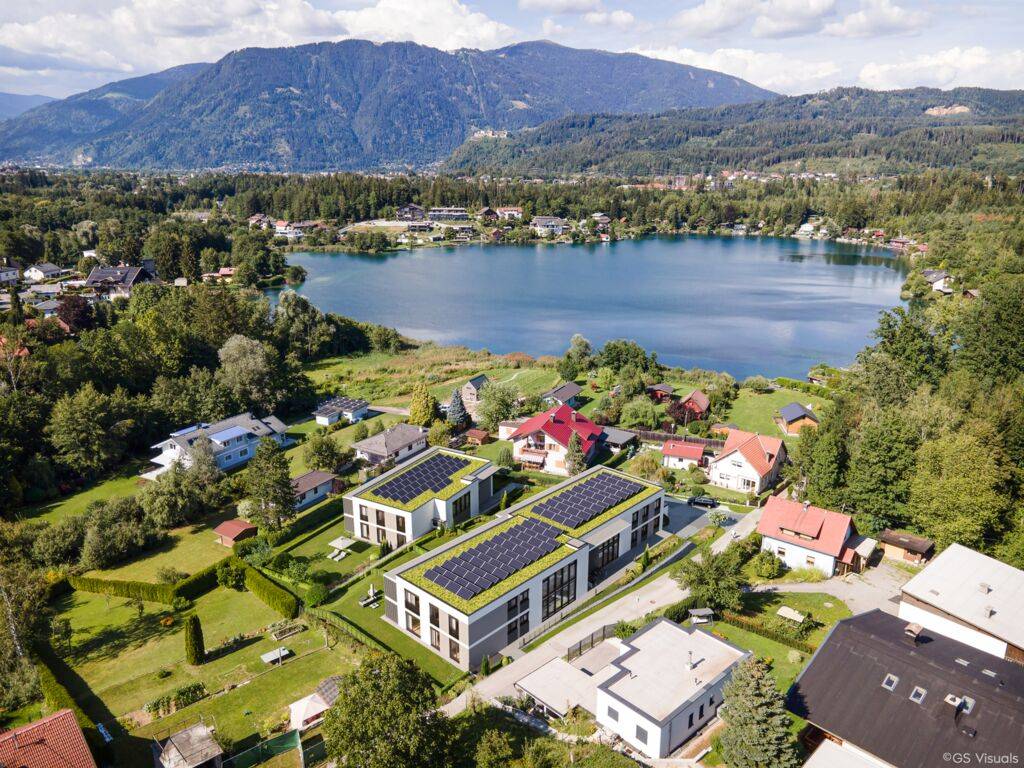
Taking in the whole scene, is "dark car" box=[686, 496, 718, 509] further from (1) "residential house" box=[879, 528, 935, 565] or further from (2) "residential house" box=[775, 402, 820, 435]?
(2) "residential house" box=[775, 402, 820, 435]

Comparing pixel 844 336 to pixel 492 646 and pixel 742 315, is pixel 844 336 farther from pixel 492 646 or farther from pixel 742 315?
pixel 492 646

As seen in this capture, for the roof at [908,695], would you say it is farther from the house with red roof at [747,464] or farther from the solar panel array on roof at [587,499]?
the house with red roof at [747,464]

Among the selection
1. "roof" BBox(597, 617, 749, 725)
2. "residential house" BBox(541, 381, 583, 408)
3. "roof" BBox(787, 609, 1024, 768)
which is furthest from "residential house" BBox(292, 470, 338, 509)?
"roof" BBox(787, 609, 1024, 768)

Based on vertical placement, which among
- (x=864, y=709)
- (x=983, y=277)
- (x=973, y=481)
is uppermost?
(x=983, y=277)

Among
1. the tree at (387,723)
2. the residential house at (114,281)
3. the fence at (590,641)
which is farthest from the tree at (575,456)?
the residential house at (114,281)

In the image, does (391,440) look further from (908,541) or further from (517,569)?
(908,541)

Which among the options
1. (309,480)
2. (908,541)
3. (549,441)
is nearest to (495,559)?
(549,441)

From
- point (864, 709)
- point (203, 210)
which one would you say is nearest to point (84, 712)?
point (864, 709)
